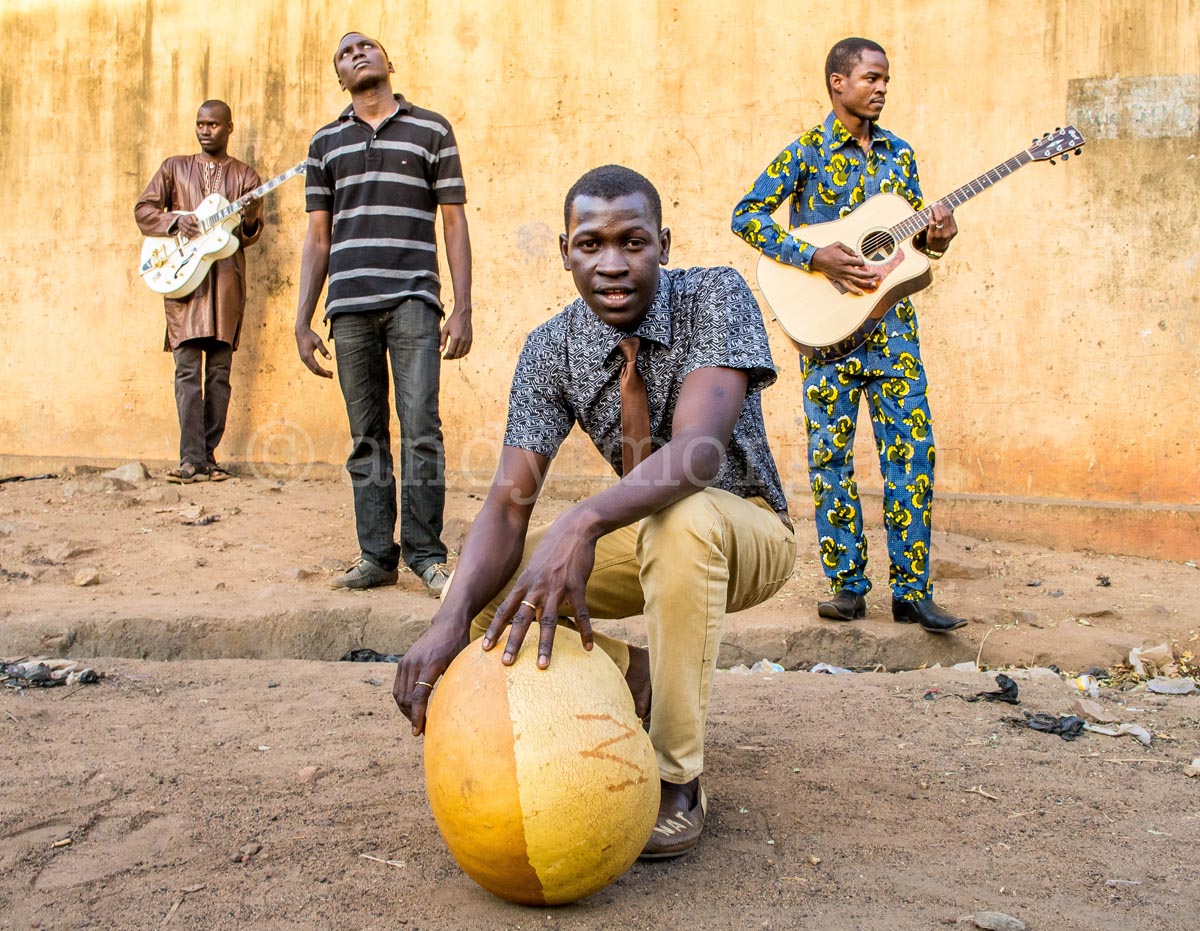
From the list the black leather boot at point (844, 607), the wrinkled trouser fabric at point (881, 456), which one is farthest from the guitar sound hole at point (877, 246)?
the black leather boot at point (844, 607)

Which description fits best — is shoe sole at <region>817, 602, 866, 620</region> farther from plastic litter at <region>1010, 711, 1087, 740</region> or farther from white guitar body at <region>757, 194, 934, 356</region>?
plastic litter at <region>1010, 711, 1087, 740</region>

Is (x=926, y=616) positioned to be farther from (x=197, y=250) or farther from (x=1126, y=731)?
(x=197, y=250)

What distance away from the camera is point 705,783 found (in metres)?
2.71

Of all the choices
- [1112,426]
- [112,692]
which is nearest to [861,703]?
[112,692]

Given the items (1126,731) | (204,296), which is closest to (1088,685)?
(1126,731)

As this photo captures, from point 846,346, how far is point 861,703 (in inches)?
60.2

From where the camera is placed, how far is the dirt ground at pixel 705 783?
6.92ft

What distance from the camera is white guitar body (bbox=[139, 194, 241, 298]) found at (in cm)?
711

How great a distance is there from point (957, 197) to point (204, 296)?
4.71 m

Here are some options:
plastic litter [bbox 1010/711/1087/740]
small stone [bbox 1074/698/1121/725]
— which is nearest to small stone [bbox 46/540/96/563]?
plastic litter [bbox 1010/711/1087/740]

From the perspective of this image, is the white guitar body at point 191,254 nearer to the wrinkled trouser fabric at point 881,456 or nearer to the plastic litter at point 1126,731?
the wrinkled trouser fabric at point 881,456

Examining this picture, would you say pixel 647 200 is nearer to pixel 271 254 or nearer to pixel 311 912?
pixel 311 912

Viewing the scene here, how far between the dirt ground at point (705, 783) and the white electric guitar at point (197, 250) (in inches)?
113

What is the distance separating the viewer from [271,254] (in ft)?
24.5
